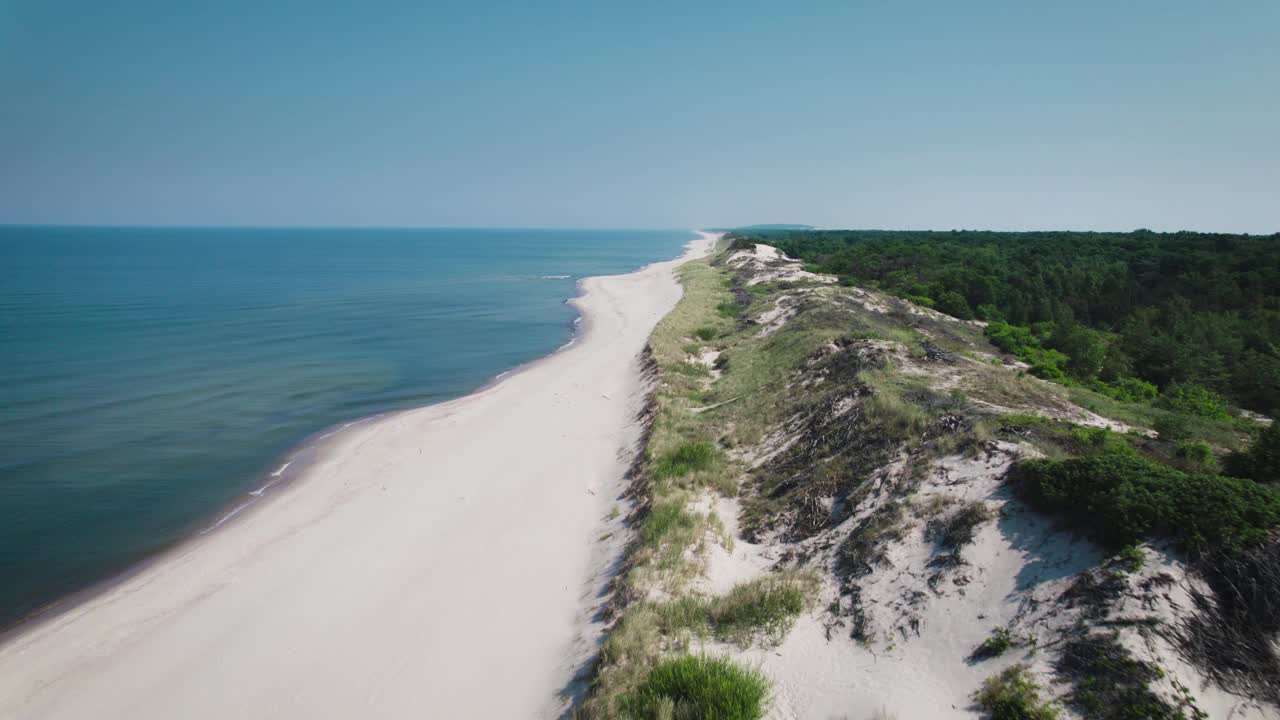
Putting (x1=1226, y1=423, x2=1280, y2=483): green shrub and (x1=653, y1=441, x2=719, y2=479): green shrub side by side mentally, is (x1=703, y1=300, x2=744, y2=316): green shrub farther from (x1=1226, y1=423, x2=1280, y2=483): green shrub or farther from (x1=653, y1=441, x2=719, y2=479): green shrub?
(x1=1226, y1=423, x2=1280, y2=483): green shrub

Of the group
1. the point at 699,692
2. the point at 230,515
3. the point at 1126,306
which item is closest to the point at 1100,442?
the point at 699,692

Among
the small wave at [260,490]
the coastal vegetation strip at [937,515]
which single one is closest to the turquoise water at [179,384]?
the small wave at [260,490]

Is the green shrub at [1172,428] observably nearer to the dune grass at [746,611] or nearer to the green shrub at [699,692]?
the dune grass at [746,611]

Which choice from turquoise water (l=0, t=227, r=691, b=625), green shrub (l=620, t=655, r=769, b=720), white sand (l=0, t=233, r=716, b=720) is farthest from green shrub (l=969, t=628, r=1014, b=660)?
turquoise water (l=0, t=227, r=691, b=625)

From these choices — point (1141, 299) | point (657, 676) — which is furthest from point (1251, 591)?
point (1141, 299)

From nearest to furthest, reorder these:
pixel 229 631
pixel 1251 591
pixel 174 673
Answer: pixel 1251 591, pixel 174 673, pixel 229 631

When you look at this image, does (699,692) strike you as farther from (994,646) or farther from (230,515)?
(230,515)

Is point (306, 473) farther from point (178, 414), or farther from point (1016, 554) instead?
point (1016, 554)
